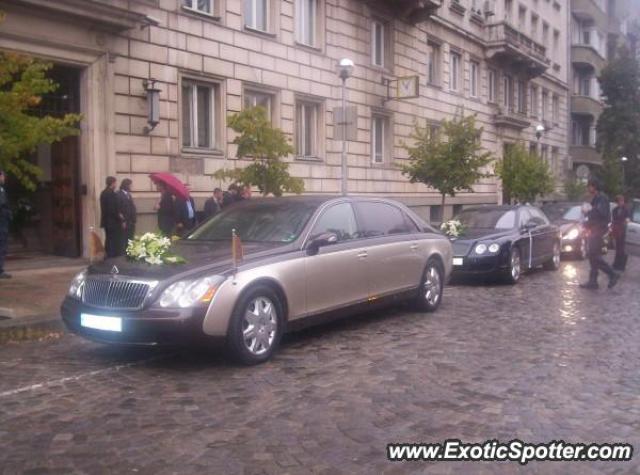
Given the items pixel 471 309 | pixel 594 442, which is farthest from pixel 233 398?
pixel 471 309

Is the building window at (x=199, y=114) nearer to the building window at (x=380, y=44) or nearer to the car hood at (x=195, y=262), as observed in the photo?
the building window at (x=380, y=44)

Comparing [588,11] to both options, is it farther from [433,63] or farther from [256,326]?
[256,326]

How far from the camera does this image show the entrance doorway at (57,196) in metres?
14.4

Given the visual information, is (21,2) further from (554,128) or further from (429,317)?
(554,128)

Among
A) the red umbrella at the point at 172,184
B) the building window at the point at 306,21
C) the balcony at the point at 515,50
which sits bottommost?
the red umbrella at the point at 172,184

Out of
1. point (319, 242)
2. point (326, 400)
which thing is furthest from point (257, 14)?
point (326, 400)

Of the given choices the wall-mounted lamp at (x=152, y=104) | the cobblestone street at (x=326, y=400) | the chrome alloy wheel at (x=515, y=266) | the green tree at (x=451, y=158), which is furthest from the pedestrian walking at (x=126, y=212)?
the green tree at (x=451, y=158)

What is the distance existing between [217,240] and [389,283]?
7.37ft

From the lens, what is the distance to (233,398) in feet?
18.6

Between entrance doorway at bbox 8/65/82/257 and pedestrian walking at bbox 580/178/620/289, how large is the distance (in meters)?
9.62

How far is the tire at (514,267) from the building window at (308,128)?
27.7 ft

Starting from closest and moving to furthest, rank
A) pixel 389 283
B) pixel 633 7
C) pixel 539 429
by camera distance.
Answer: pixel 539 429, pixel 389 283, pixel 633 7

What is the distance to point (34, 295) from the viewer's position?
10445 mm

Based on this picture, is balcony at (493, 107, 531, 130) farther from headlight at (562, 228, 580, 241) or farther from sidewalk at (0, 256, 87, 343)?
sidewalk at (0, 256, 87, 343)
